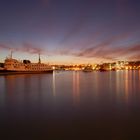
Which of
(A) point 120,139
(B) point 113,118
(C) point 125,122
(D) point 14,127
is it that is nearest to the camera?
(A) point 120,139

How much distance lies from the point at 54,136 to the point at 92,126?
6.48ft

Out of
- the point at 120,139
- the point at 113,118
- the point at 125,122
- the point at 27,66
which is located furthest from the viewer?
the point at 27,66

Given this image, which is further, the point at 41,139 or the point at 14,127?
the point at 14,127

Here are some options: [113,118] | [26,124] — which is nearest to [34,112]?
[26,124]


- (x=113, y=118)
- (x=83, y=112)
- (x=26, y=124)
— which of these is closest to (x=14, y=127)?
(x=26, y=124)

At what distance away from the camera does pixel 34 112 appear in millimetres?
10531

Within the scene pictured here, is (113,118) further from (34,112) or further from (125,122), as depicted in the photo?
(34,112)

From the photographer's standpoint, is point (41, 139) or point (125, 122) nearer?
point (41, 139)

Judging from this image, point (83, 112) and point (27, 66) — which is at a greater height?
point (27, 66)

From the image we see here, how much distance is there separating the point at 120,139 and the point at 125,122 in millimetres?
2162

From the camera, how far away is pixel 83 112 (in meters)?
10.5

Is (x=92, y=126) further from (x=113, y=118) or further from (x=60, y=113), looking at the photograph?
(x=60, y=113)

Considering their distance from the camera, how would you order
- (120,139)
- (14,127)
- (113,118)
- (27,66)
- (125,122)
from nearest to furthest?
(120,139) → (14,127) → (125,122) → (113,118) → (27,66)

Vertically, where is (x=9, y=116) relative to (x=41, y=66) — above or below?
below
